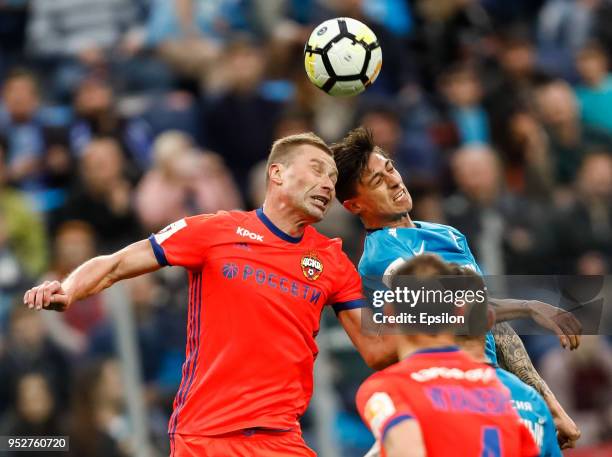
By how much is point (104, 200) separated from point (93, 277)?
5.26 meters

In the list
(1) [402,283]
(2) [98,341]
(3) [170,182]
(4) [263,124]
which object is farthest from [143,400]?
(1) [402,283]

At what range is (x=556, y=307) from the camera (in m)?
6.89

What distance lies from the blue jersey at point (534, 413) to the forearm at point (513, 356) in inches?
36.3

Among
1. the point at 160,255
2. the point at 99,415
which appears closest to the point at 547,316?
the point at 160,255

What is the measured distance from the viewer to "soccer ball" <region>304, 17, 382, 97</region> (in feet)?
25.8

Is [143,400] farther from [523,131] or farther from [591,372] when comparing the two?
[523,131]

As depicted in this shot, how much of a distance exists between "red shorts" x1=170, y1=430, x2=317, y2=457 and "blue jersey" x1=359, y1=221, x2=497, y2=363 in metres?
1.06

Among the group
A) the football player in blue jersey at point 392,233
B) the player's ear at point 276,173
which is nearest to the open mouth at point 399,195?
the football player in blue jersey at point 392,233

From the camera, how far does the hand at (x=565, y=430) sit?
7.03 meters

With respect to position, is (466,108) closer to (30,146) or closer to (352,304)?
(30,146)

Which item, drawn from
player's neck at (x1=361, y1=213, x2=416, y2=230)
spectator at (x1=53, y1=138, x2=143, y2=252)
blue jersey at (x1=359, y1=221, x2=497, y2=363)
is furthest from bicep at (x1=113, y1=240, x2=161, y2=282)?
spectator at (x1=53, y1=138, x2=143, y2=252)

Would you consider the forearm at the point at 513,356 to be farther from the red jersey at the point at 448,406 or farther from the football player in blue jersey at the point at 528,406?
the red jersey at the point at 448,406

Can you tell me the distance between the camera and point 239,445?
6.80m

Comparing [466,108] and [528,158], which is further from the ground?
[466,108]
